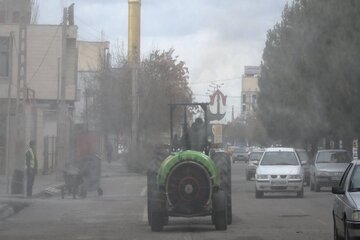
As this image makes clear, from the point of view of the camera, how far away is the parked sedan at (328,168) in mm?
37594

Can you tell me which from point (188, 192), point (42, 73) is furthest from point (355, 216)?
point (42, 73)

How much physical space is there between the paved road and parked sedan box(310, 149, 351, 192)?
4.30 m

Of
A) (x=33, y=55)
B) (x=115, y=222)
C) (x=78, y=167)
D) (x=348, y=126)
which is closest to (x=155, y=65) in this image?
(x=33, y=55)

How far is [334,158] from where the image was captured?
3922cm

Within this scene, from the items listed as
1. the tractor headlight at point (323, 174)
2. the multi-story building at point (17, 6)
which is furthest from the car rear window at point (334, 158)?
the multi-story building at point (17, 6)

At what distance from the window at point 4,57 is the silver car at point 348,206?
1452 inches

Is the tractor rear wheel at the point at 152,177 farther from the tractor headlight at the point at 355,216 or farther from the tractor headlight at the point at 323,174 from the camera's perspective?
the tractor headlight at the point at 323,174

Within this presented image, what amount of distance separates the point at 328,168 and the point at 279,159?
15.0ft

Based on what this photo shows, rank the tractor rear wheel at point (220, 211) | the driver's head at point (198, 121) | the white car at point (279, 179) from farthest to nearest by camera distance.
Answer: the white car at point (279, 179)
the driver's head at point (198, 121)
the tractor rear wheel at point (220, 211)

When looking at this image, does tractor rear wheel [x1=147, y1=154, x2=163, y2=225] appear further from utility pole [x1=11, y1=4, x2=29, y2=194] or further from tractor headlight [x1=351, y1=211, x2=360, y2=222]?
→ utility pole [x1=11, y1=4, x2=29, y2=194]

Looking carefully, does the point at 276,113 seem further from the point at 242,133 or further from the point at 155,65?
the point at 242,133

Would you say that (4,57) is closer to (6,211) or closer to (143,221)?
(6,211)

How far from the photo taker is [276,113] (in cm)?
5956

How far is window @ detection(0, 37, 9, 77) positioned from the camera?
5006 centimetres
